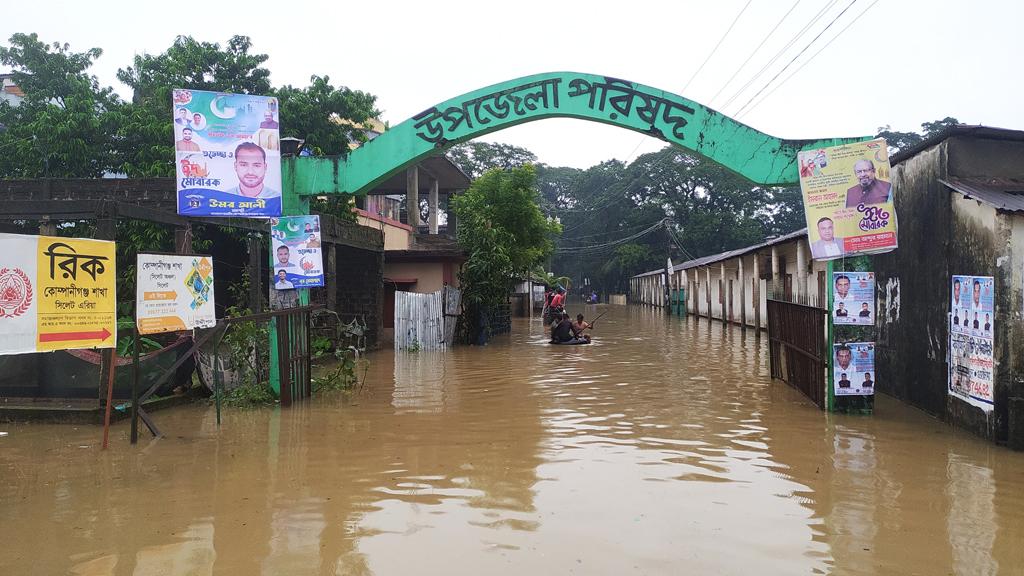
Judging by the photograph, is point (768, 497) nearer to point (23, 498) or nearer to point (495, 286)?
point (23, 498)

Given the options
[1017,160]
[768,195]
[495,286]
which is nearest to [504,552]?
[1017,160]

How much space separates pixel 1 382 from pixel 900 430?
35.0ft

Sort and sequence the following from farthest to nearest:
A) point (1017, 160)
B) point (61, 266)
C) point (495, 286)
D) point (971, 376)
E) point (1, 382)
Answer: point (495, 286) < point (1, 382) < point (1017, 160) < point (971, 376) < point (61, 266)

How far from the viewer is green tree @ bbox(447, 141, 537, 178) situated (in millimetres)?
55938

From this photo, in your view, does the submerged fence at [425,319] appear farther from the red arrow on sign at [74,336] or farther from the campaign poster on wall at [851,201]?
the campaign poster on wall at [851,201]

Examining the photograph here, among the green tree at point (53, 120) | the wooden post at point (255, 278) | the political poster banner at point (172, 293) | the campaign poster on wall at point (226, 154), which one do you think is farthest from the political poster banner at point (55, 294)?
the green tree at point (53, 120)

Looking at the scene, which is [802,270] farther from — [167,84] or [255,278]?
[167,84]

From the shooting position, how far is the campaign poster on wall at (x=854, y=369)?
8.31 m

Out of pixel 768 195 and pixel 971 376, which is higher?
pixel 768 195

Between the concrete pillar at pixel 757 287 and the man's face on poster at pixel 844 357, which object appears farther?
the concrete pillar at pixel 757 287

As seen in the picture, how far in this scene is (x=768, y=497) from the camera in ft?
16.8

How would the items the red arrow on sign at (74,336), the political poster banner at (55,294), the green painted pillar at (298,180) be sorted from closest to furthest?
the political poster banner at (55,294), the red arrow on sign at (74,336), the green painted pillar at (298,180)

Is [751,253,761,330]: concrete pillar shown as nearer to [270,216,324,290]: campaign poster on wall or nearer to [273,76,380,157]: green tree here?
[273,76,380,157]: green tree

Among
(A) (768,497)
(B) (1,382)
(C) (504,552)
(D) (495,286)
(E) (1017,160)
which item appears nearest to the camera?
(C) (504,552)
